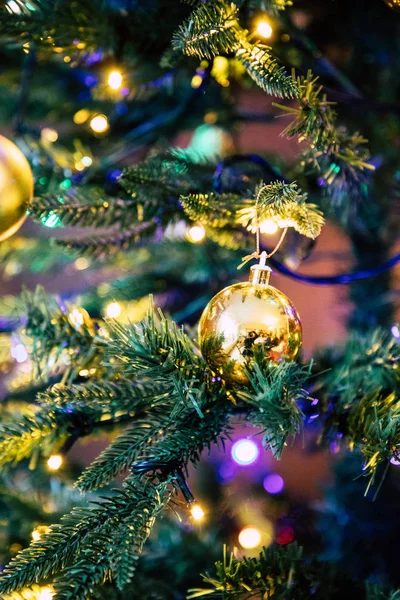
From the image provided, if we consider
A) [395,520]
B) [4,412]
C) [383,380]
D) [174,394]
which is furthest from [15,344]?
[395,520]

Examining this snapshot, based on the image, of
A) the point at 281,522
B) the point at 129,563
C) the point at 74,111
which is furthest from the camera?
the point at 74,111

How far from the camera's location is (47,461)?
1.46 ft

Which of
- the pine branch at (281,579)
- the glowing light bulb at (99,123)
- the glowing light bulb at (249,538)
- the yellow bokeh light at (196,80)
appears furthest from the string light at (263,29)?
the glowing light bulb at (249,538)

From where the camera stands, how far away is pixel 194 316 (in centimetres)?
62

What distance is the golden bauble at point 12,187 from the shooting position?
16.0 inches

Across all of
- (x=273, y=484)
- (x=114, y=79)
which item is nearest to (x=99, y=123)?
(x=114, y=79)

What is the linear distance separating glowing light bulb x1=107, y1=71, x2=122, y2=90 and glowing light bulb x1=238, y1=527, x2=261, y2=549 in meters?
0.50

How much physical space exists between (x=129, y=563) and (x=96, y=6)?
47 centimetres

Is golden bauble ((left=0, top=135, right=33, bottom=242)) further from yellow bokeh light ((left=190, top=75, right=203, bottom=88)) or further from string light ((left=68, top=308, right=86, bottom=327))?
yellow bokeh light ((left=190, top=75, right=203, bottom=88))

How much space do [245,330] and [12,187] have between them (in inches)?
9.2

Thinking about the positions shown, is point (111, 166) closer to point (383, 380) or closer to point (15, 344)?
point (15, 344)

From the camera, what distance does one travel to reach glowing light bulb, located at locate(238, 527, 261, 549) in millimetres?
540

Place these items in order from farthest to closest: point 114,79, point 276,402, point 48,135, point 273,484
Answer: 1. point 273,484
2. point 48,135
3. point 114,79
4. point 276,402

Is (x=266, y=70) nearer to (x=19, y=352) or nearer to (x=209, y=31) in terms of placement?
(x=209, y=31)
